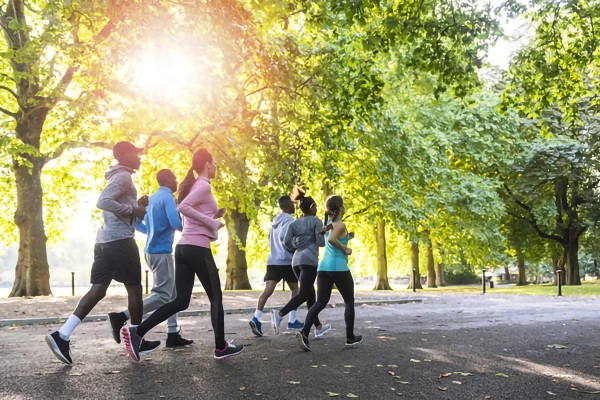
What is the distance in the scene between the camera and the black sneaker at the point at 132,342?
663 centimetres

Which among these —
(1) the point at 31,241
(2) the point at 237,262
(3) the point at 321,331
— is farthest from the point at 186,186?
(2) the point at 237,262

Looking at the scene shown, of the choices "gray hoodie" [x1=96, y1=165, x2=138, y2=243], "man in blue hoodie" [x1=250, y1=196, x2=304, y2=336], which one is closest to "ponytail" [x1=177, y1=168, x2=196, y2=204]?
"gray hoodie" [x1=96, y1=165, x2=138, y2=243]

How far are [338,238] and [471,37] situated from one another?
669 centimetres

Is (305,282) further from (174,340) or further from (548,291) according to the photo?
(548,291)

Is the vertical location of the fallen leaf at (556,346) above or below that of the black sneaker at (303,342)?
below

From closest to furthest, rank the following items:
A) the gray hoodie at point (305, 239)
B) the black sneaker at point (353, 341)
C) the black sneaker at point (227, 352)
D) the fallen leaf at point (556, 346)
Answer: the black sneaker at point (227, 352)
the black sneaker at point (353, 341)
the fallen leaf at point (556, 346)
the gray hoodie at point (305, 239)

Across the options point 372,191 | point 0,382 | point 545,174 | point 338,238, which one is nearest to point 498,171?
point 545,174

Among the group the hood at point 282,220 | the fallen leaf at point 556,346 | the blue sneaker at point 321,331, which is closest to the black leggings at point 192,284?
the blue sneaker at point 321,331

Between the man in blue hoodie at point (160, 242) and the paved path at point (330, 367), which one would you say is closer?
the paved path at point (330, 367)

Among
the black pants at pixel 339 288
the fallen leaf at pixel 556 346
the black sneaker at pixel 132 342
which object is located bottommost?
the fallen leaf at pixel 556 346

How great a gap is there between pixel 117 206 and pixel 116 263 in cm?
57

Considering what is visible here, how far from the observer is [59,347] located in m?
6.47

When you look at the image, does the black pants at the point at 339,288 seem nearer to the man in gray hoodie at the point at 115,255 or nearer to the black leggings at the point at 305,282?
the black leggings at the point at 305,282

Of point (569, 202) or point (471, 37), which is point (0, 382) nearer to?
point (471, 37)
